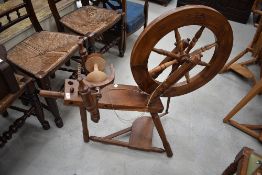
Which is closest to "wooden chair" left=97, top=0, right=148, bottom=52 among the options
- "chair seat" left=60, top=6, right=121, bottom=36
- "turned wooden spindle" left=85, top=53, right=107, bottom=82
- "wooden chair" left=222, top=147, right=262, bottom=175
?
"chair seat" left=60, top=6, right=121, bottom=36

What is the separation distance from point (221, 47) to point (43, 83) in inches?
50.1

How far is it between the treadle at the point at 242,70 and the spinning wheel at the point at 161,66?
137cm

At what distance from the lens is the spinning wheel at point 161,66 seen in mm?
1185

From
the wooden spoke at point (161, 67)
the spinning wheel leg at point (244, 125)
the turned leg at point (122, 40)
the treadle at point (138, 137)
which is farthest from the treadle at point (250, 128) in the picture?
the turned leg at point (122, 40)

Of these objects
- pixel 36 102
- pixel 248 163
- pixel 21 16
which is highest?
pixel 21 16

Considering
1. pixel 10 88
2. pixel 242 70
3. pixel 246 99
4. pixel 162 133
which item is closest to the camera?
pixel 10 88

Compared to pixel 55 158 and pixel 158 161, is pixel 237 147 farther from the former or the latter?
pixel 55 158

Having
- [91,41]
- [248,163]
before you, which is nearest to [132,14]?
[91,41]

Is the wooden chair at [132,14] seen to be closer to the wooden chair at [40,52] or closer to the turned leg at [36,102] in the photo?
the wooden chair at [40,52]

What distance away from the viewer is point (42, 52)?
1991 mm

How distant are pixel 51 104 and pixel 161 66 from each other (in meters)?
1.05

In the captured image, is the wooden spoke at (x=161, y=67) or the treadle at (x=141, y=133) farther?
the treadle at (x=141, y=133)

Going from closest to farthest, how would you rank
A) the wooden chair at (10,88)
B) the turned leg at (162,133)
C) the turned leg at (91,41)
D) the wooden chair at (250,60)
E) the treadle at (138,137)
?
the wooden chair at (10,88) → the turned leg at (162,133) → the treadle at (138,137) → the turned leg at (91,41) → the wooden chair at (250,60)

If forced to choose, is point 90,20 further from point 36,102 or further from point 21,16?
point 36,102
